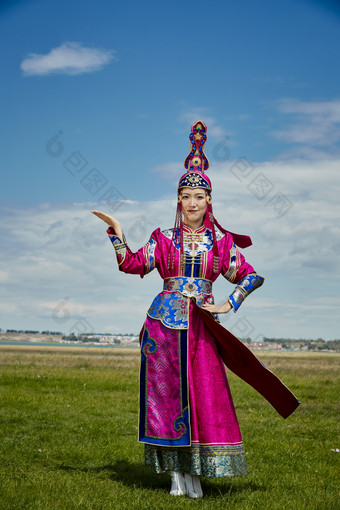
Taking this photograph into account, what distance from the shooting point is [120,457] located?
7.29 meters

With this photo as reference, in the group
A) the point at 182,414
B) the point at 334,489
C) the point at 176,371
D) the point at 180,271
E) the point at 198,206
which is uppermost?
the point at 198,206

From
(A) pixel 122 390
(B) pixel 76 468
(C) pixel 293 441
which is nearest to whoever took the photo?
(B) pixel 76 468

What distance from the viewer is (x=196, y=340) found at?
19.3 ft

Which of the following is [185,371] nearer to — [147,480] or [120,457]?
[147,480]

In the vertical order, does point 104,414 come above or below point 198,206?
below

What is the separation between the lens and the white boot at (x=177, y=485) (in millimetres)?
5637

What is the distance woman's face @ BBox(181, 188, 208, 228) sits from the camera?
6148 mm

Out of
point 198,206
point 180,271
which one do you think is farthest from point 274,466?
point 198,206

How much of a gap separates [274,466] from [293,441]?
1.77 metres

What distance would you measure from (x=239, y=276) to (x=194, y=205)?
2.90ft

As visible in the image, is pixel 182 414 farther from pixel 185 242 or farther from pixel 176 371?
pixel 185 242

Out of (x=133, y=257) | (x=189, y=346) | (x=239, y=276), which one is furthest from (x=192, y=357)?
(x=133, y=257)

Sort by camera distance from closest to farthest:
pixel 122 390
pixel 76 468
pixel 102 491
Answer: pixel 102 491, pixel 76 468, pixel 122 390

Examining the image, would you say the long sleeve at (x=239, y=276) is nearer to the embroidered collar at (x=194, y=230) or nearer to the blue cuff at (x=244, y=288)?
the blue cuff at (x=244, y=288)
